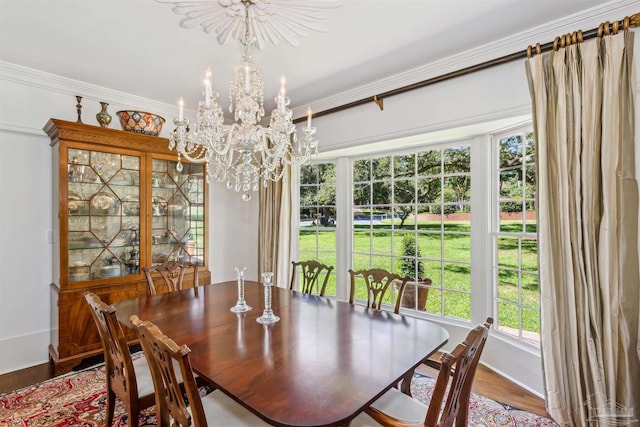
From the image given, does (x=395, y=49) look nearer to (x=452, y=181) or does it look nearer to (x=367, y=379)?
(x=452, y=181)

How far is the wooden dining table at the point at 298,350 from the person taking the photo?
1.09 meters

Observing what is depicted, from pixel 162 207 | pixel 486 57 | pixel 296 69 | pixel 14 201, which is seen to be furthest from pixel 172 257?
pixel 486 57

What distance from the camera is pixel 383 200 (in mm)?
3457

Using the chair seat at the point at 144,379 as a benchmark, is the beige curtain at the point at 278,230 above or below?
above

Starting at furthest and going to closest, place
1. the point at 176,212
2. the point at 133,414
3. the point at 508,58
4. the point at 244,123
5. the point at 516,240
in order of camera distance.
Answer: the point at 176,212 → the point at 516,240 → the point at 508,58 → the point at 244,123 → the point at 133,414

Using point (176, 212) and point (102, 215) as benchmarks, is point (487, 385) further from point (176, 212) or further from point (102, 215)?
point (102, 215)

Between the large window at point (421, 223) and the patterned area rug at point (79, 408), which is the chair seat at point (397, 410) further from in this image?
the large window at point (421, 223)

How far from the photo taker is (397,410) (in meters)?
1.45

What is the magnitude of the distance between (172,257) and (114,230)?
64 cm

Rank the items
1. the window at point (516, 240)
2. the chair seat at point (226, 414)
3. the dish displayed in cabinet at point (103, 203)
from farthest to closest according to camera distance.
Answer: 1. the dish displayed in cabinet at point (103, 203)
2. the window at point (516, 240)
3. the chair seat at point (226, 414)

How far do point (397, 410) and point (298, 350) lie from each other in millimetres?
528

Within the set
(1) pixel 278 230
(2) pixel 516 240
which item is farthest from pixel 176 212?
(2) pixel 516 240

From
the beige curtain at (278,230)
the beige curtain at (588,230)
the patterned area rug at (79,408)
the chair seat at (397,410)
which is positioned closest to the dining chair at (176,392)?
the chair seat at (397,410)

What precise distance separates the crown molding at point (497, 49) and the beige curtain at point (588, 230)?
0.19m
